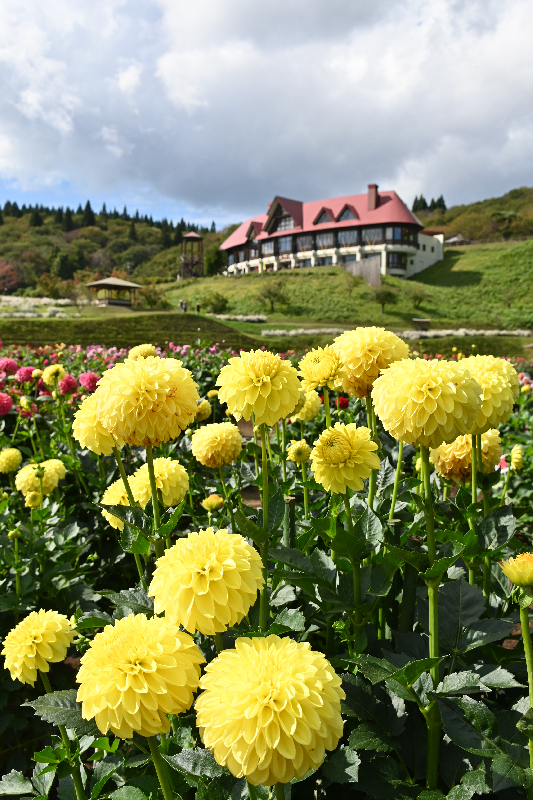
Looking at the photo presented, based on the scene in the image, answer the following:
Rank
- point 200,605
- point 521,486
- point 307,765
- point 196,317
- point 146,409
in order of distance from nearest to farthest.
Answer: point 307,765, point 200,605, point 146,409, point 521,486, point 196,317

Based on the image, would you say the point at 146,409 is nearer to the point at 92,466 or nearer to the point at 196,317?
the point at 92,466

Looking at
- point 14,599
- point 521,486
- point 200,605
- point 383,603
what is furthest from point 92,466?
point 521,486

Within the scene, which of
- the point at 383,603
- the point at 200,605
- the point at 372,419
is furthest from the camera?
the point at 372,419

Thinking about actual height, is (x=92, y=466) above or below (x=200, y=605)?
below

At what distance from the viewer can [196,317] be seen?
17.6 m

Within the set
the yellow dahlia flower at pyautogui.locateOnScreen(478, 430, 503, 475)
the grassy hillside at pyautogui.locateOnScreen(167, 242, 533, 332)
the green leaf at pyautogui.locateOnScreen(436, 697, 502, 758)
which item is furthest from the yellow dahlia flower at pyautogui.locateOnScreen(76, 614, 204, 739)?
the grassy hillside at pyautogui.locateOnScreen(167, 242, 533, 332)

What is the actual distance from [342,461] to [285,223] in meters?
46.0

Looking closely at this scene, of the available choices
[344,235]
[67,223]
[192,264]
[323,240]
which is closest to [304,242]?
[323,240]

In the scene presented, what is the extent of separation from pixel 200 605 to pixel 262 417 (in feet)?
1.68

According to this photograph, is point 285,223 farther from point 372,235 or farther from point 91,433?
point 91,433

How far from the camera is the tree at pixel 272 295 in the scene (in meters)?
29.2

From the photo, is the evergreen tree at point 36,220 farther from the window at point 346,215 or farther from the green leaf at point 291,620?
the green leaf at point 291,620

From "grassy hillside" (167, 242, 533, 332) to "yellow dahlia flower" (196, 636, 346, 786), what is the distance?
2047cm

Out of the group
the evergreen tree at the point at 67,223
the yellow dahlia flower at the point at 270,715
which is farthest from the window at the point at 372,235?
the evergreen tree at the point at 67,223
